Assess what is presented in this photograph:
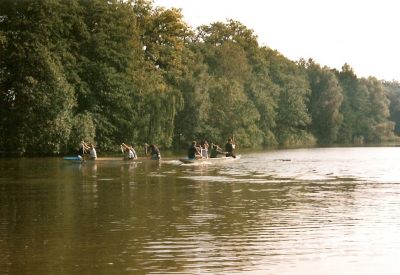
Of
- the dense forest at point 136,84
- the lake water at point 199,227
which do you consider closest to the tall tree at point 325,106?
the dense forest at point 136,84

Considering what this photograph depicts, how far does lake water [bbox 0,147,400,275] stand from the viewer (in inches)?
450

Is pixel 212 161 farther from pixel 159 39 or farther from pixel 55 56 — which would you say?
pixel 159 39

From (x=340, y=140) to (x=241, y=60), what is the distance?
2977 cm

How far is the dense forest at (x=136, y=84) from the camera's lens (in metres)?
50.0

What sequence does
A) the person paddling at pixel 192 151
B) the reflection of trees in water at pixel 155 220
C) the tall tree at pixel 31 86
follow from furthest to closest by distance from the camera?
the tall tree at pixel 31 86, the person paddling at pixel 192 151, the reflection of trees in water at pixel 155 220

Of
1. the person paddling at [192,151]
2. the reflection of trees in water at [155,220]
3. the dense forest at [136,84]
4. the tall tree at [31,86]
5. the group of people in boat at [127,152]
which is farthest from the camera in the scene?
the dense forest at [136,84]

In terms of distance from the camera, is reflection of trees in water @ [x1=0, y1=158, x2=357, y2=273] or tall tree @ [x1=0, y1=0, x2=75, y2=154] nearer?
reflection of trees in water @ [x1=0, y1=158, x2=357, y2=273]

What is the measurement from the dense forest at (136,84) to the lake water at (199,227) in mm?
22703

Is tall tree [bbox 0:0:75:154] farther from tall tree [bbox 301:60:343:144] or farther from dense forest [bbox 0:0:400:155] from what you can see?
tall tree [bbox 301:60:343:144]

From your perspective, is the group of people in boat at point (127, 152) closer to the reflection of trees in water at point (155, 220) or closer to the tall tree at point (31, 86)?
the tall tree at point (31, 86)

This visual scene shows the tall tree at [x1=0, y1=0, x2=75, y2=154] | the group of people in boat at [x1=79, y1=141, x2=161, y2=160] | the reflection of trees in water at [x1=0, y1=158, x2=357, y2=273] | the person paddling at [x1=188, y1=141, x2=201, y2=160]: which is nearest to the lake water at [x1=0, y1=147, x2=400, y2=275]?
the reflection of trees in water at [x1=0, y1=158, x2=357, y2=273]

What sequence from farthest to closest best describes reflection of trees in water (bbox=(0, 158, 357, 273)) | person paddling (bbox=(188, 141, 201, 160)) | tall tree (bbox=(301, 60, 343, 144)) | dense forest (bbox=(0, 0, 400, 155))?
tall tree (bbox=(301, 60, 343, 144)), dense forest (bbox=(0, 0, 400, 155)), person paddling (bbox=(188, 141, 201, 160)), reflection of trees in water (bbox=(0, 158, 357, 273))

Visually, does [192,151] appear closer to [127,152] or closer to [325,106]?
[127,152]

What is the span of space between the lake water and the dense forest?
2270 centimetres
